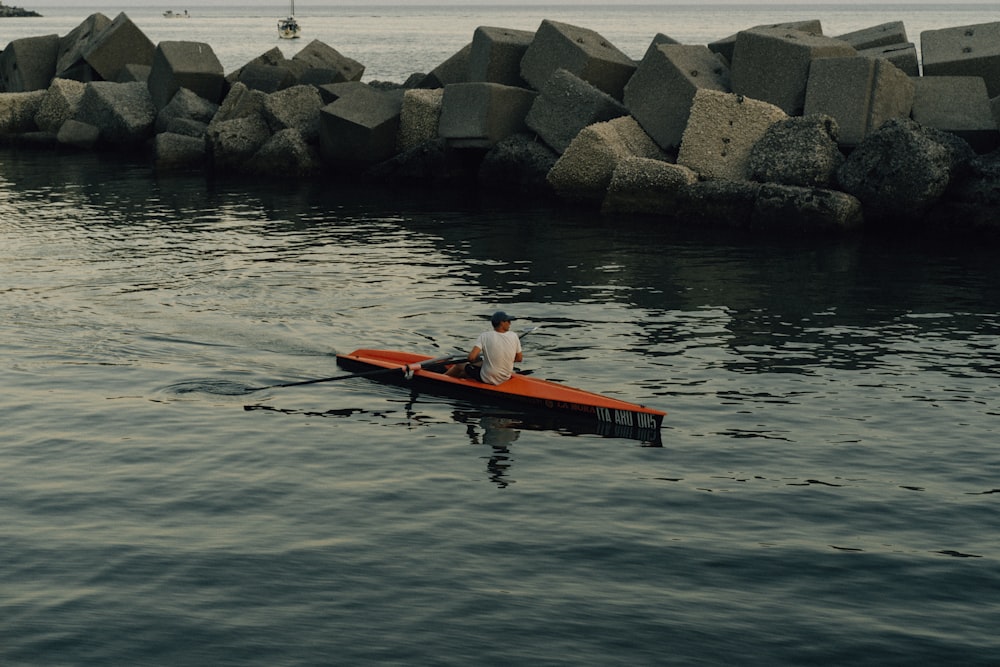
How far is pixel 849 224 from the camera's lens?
82.6ft

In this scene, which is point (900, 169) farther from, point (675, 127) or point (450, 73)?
point (450, 73)

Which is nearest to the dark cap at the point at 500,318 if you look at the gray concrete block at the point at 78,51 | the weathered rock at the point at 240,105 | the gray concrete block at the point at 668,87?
the gray concrete block at the point at 668,87

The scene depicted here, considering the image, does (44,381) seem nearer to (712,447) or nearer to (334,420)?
(334,420)

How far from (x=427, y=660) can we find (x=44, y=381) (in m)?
8.91

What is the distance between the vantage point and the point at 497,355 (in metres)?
14.9

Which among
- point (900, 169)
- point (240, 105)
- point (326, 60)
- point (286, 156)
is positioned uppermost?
point (326, 60)

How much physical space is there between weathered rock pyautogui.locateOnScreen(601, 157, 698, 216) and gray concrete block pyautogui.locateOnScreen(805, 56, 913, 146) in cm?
312

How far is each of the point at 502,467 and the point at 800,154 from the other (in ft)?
48.8

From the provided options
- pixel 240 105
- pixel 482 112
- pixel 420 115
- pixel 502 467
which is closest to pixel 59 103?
pixel 240 105

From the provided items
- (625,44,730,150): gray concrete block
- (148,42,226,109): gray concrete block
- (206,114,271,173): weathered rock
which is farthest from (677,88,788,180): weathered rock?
(148,42,226,109): gray concrete block

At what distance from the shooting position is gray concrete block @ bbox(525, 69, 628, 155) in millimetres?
29219

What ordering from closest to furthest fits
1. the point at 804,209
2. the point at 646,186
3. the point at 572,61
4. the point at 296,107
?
the point at 804,209, the point at 646,186, the point at 572,61, the point at 296,107

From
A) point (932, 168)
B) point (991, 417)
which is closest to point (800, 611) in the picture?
point (991, 417)

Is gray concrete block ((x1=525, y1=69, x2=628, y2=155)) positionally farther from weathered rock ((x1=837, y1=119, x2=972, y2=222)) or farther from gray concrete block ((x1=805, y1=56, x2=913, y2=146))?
weathered rock ((x1=837, y1=119, x2=972, y2=222))
